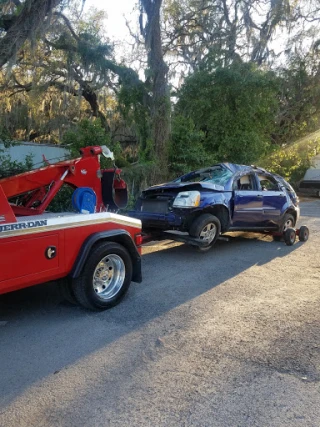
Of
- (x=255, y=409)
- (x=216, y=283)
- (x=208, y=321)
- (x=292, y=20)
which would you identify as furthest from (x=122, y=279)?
(x=292, y=20)

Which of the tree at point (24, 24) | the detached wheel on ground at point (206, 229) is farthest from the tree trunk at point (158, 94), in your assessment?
the detached wheel on ground at point (206, 229)

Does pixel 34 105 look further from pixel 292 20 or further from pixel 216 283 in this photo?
pixel 216 283

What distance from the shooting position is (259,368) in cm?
349

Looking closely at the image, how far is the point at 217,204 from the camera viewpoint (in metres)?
7.63

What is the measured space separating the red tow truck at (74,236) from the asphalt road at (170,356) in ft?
1.33

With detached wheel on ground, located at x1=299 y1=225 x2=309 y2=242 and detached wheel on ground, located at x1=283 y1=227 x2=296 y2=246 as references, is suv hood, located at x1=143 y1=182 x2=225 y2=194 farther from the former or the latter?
detached wheel on ground, located at x1=299 y1=225 x2=309 y2=242

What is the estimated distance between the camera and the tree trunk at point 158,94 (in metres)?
13.7

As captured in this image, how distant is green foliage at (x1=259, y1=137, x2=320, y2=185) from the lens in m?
19.9

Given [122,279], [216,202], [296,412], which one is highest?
[216,202]

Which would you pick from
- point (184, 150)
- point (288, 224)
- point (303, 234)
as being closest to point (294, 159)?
point (184, 150)

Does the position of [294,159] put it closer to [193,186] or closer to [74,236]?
[193,186]

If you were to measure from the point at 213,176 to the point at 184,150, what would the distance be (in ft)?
18.9

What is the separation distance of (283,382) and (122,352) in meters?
1.50

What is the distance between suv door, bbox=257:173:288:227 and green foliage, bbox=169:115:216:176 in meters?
4.96
